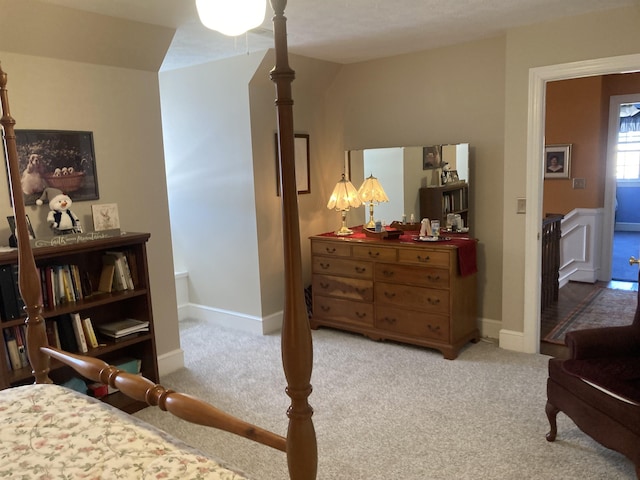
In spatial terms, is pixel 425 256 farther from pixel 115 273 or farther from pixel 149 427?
pixel 149 427

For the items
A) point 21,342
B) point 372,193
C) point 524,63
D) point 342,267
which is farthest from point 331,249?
point 21,342

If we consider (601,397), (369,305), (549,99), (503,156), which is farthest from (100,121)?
(549,99)

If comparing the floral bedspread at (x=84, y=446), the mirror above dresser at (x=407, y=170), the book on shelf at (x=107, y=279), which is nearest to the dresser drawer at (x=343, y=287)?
the mirror above dresser at (x=407, y=170)

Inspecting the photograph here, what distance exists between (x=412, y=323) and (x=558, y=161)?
3212 millimetres

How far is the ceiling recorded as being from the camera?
9.48 ft

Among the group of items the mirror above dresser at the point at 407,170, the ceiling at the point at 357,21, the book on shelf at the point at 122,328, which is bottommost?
the book on shelf at the point at 122,328

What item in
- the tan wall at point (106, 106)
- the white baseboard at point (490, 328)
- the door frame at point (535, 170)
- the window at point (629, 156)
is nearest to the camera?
the tan wall at point (106, 106)

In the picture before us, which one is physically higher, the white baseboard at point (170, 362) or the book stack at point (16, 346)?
the book stack at point (16, 346)

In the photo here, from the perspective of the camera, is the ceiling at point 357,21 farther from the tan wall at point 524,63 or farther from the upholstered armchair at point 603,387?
the upholstered armchair at point 603,387

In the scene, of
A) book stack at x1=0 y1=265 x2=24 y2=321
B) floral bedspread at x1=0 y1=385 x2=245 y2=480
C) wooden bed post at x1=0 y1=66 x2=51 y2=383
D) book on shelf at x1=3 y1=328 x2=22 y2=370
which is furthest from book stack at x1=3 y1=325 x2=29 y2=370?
floral bedspread at x1=0 y1=385 x2=245 y2=480

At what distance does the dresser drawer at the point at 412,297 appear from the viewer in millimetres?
3756

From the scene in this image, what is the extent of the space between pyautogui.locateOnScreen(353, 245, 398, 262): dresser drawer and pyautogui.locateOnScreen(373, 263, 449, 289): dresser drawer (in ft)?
0.18

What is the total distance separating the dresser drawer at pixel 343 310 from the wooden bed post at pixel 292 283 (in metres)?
2.85

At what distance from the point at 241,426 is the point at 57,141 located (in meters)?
2.31
